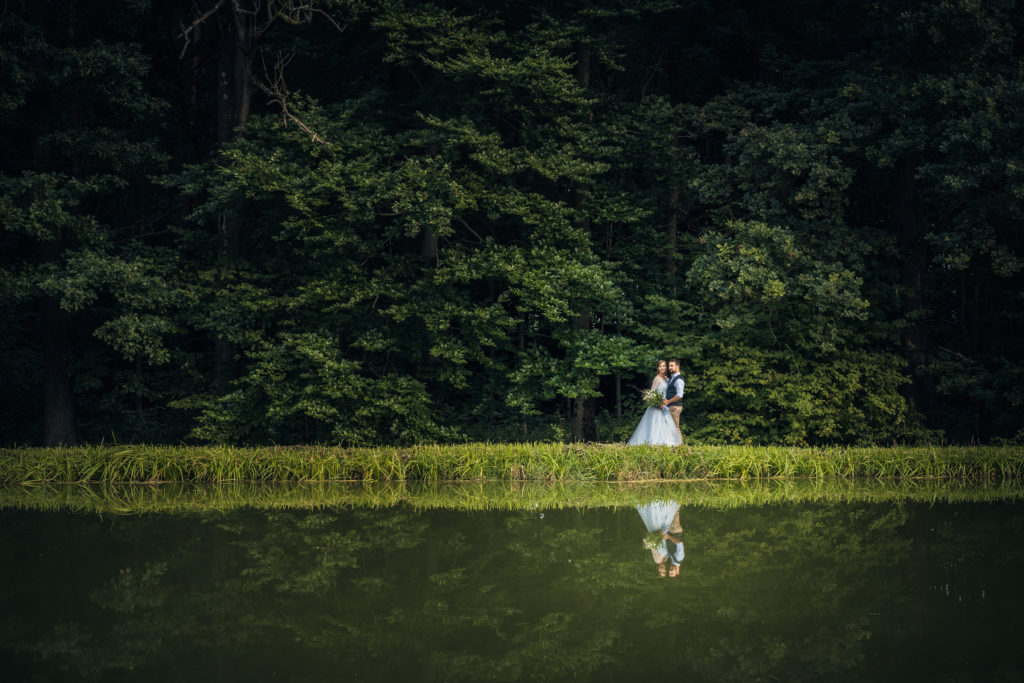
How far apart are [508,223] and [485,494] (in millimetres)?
8448

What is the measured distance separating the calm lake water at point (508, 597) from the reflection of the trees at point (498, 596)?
1.0 inches

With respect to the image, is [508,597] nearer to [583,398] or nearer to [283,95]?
[583,398]

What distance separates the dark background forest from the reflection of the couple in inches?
256

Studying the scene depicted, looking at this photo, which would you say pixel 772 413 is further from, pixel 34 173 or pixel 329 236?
pixel 34 173

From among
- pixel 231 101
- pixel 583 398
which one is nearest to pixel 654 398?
pixel 583 398

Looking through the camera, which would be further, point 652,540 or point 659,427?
point 659,427

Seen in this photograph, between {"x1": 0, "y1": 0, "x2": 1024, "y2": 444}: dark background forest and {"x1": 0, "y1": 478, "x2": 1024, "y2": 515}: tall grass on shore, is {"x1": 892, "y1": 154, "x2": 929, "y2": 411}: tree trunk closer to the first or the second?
{"x1": 0, "y1": 0, "x2": 1024, "y2": 444}: dark background forest

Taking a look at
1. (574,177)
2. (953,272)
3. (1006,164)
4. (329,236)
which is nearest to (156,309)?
(329,236)

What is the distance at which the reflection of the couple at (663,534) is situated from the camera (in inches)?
333

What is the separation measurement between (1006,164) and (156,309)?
16.5 metres

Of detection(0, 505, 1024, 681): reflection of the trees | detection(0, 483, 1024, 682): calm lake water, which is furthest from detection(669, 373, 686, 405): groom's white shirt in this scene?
detection(0, 505, 1024, 681): reflection of the trees

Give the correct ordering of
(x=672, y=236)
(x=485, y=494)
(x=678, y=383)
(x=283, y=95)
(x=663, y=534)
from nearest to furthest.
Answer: (x=663, y=534), (x=485, y=494), (x=678, y=383), (x=283, y=95), (x=672, y=236)

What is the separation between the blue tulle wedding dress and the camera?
→ 1568cm

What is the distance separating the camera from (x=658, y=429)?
15.7 metres
